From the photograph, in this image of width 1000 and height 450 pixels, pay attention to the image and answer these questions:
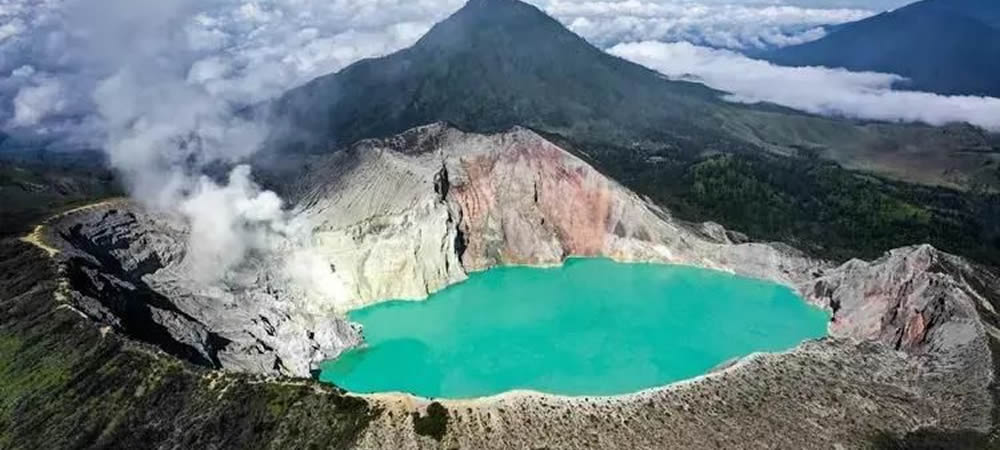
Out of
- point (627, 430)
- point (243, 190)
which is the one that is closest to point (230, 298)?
point (243, 190)

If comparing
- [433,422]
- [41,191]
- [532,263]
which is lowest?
[532,263]

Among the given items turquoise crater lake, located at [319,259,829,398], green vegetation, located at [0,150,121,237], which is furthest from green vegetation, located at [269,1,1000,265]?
green vegetation, located at [0,150,121,237]

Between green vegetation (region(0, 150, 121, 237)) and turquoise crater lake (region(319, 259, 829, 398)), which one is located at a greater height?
green vegetation (region(0, 150, 121, 237))

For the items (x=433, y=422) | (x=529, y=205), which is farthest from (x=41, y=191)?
(x=433, y=422)

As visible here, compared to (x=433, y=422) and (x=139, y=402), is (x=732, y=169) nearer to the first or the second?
(x=433, y=422)

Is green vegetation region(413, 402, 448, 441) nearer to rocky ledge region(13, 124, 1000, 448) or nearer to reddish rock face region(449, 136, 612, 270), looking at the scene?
rocky ledge region(13, 124, 1000, 448)

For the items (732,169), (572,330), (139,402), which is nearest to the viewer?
(139,402)

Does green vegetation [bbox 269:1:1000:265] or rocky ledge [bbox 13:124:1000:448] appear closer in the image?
rocky ledge [bbox 13:124:1000:448]
